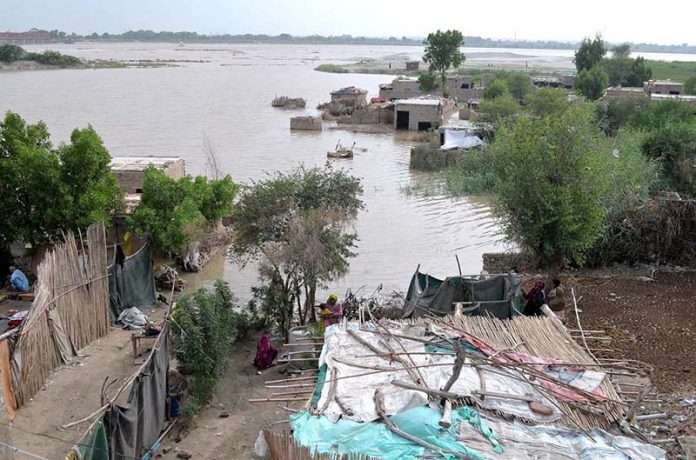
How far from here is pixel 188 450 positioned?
25.9ft

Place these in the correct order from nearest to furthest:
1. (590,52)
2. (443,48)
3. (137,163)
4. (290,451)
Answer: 1. (290,451)
2. (137,163)
3. (443,48)
4. (590,52)

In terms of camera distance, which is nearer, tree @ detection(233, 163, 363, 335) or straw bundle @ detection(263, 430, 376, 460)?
straw bundle @ detection(263, 430, 376, 460)

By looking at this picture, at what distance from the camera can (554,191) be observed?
1175cm

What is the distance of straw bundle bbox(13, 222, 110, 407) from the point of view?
8.71 meters

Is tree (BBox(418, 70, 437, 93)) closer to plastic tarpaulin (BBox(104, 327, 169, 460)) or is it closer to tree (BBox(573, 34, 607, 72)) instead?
tree (BBox(573, 34, 607, 72))

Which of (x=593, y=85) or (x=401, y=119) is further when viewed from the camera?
(x=593, y=85)

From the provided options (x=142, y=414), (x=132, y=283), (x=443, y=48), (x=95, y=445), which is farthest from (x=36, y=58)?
(x=95, y=445)

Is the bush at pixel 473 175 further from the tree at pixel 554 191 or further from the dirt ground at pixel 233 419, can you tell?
the dirt ground at pixel 233 419

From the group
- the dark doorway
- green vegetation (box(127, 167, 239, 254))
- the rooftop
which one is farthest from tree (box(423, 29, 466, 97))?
green vegetation (box(127, 167, 239, 254))

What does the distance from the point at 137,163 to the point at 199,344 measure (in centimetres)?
1158

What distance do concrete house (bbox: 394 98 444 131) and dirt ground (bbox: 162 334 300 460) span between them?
1203 inches

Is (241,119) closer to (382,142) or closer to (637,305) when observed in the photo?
(382,142)

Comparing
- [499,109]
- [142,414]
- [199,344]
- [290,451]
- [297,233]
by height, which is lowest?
[142,414]

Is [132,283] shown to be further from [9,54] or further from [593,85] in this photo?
[9,54]
